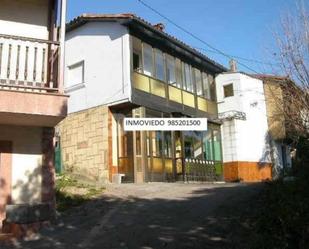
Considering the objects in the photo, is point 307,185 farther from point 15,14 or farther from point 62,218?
point 15,14

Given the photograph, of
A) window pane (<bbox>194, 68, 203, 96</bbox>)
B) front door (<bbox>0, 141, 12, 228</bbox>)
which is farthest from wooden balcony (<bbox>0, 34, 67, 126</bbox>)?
window pane (<bbox>194, 68, 203, 96</bbox>)

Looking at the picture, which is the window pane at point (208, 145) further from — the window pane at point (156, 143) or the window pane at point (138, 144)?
the window pane at point (138, 144)

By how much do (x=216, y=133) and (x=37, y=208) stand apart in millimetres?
17354

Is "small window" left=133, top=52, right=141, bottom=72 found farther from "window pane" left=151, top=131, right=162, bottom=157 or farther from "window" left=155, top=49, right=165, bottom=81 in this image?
"window pane" left=151, top=131, right=162, bottom=157

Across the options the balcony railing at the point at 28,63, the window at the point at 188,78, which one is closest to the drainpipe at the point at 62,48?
the balcony railing at the point at 28,63

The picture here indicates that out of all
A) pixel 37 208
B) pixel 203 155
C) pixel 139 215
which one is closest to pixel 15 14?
pixel 37 208

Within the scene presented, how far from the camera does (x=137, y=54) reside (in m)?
20.8

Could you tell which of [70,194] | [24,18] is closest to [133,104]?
[70,194]

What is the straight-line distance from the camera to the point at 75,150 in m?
20.9

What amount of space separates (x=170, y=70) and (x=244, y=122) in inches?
252

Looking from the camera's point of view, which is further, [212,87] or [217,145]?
[212,87]

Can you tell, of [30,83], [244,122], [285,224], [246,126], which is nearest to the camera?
[285,224]

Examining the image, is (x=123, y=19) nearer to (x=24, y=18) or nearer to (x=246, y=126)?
(x=24, y=18)

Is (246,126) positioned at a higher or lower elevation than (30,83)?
higher
